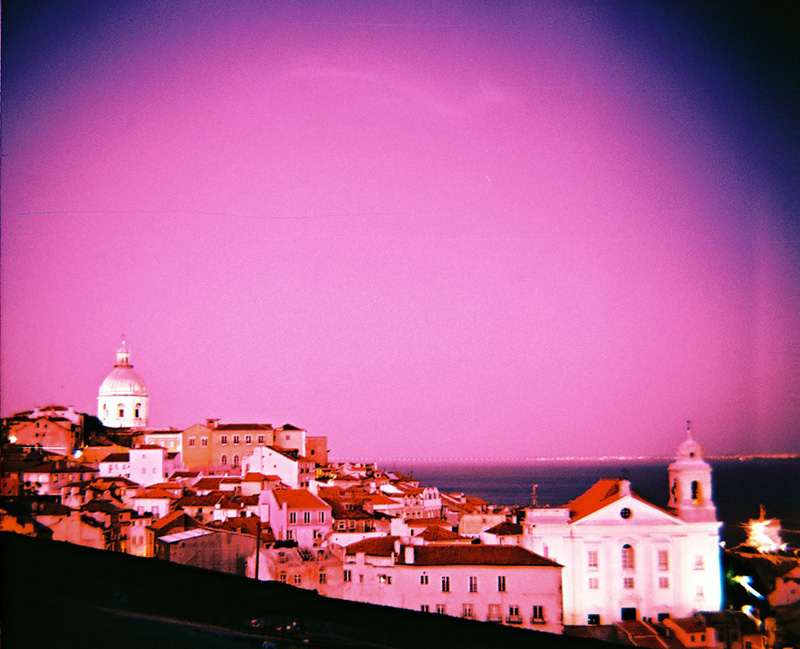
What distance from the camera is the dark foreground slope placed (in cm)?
224

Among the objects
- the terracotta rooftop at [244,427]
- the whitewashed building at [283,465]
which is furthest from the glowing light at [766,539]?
the terracotta rooftop at [244,427]

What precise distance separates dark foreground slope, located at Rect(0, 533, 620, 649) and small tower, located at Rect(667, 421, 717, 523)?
2.09 metres

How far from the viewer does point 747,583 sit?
441 cm

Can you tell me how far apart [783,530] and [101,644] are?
6.32 meters

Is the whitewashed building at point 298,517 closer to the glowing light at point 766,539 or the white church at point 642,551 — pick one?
the white church at point 642,551

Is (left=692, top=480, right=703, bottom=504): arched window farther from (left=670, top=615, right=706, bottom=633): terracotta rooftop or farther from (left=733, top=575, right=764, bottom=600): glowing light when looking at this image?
(left=670, top=615, right=706, bottom=633): terracotta rooftop

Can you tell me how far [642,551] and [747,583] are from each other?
0.64m

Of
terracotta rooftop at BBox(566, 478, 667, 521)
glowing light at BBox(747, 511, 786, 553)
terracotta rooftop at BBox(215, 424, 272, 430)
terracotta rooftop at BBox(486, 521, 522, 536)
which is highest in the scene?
terracotta rooftop at BBox(215, 424, 272, 430)

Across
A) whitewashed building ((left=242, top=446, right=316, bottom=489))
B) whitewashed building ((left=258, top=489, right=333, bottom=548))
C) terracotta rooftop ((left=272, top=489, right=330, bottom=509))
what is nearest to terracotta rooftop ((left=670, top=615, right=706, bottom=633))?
whitewashed building ((left=258, top=489, right=333, bottom=548))

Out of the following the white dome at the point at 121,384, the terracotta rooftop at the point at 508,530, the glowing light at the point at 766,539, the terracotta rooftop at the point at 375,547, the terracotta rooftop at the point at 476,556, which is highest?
the white dome at the point at 121,384

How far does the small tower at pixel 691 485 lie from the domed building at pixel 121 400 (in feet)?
38.1

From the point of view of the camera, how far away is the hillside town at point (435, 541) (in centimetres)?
436

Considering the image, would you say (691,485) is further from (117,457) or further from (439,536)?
(117,457)

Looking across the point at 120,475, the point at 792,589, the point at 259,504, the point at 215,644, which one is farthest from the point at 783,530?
the point at 120,475
